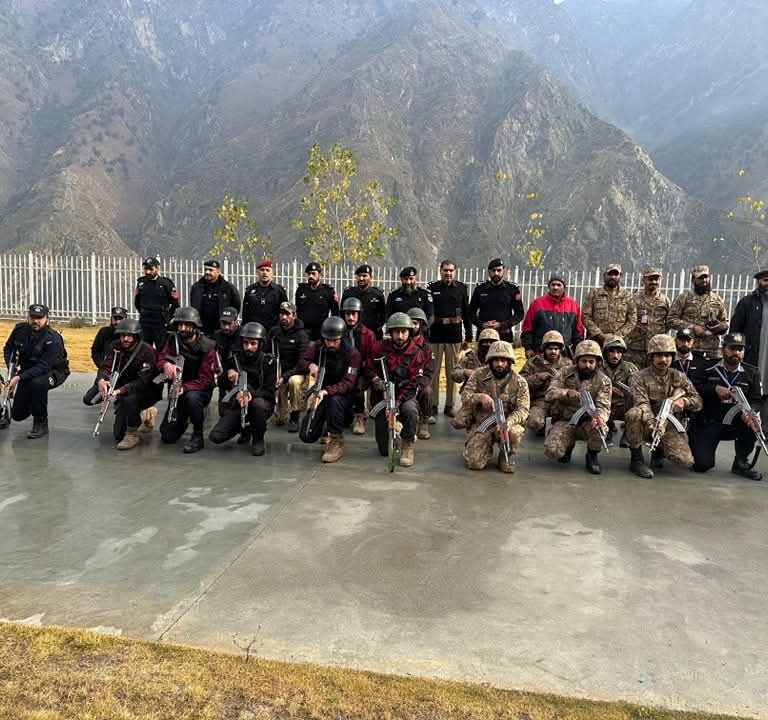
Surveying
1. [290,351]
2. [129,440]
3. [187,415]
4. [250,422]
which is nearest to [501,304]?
[290,351]

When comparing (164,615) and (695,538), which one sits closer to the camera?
(164,615)

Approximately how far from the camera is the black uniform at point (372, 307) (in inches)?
387

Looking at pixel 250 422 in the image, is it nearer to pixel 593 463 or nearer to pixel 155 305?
pixel 155 305

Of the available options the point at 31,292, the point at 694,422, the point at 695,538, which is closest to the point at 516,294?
the point at 694,422

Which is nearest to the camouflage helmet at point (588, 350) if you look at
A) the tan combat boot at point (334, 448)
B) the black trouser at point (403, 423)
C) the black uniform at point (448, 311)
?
the black trouser at point (403, 423)

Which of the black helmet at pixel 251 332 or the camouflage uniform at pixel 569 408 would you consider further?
the black helmet at pixel 251 332

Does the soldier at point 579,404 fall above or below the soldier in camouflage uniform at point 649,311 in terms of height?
below

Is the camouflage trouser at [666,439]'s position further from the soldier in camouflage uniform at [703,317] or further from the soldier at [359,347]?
the soldier at [359,347]

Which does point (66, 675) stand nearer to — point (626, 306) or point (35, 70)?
point (626, 306)

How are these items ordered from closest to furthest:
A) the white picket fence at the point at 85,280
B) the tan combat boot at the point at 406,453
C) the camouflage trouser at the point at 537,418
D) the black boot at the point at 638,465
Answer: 1. the black boot at the point at 638,465
2. the tan combat boot at the point at 406,453
3. the camouflage trouser at the point at 537,418
4. the white picket fence at the point at 85,280

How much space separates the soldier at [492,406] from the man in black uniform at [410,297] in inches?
65.9

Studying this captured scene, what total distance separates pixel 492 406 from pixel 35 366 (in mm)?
5391

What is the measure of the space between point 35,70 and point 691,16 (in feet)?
371

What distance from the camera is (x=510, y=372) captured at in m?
7.76
